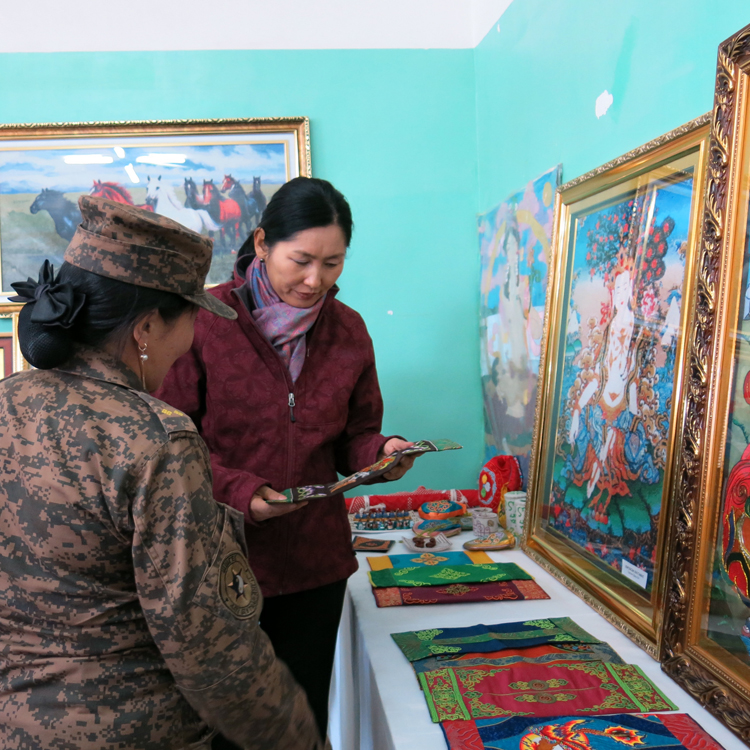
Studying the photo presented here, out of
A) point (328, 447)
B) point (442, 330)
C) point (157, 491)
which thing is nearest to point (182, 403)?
point (328, 447)

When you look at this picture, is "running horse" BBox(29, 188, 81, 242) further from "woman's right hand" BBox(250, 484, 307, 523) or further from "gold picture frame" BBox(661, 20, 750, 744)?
"gold picture frame" BBox(661, 20, 750, 744)

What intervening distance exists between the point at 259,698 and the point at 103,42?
2817mm

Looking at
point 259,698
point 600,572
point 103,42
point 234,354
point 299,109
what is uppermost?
point 103,42

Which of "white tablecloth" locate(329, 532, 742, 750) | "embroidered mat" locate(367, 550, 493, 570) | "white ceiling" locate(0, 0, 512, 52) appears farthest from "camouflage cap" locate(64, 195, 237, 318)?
"white ceiling" locate(0, 0, 512, 52)

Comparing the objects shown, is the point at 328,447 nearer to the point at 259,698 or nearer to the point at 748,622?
the point at 259,698

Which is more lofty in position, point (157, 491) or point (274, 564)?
point (157, 491)

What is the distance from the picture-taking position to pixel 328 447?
1674 mm

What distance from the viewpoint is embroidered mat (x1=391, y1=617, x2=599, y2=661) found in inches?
59.3

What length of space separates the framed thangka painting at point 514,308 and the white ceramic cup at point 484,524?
277 millimetres

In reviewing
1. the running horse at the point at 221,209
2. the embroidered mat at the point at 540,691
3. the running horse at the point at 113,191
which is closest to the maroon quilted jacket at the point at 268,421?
the embroidered mat at the point at 540,691

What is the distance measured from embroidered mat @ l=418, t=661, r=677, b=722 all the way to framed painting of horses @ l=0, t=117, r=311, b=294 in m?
2.01

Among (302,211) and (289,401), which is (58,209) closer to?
(302,211)

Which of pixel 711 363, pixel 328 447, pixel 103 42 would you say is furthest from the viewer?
pixel 103 42

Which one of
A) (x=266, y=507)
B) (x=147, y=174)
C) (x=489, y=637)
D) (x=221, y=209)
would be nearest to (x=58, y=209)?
(x=147, y=174)
